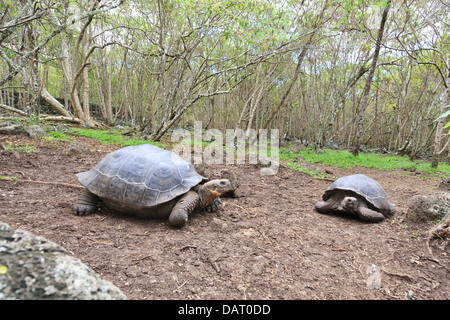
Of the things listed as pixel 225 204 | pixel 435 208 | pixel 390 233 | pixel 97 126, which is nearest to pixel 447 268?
pixel 390 233

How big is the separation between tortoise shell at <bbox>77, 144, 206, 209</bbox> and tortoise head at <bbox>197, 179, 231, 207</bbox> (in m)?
0.18

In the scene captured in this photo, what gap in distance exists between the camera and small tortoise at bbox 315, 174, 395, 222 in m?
4.05

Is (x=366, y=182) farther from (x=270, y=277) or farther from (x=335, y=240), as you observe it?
(x=270, y=277)

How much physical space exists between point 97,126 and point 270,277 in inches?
610

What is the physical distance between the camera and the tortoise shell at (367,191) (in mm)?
4152

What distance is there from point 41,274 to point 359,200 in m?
4.50

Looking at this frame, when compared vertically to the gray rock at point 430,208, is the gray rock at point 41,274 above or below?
above

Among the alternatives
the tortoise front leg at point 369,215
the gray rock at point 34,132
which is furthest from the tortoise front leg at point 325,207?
the gray rock at point 34,132

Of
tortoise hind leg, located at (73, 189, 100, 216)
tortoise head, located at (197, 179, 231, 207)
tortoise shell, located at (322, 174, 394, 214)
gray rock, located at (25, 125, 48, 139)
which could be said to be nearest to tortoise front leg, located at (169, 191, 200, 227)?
tortoise head, located at (197, 179, 231, 207)

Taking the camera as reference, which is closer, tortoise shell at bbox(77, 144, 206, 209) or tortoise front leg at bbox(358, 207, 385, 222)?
tortoise shell at bbox(77, 144, 206, 209)

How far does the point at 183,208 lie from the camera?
323 cm

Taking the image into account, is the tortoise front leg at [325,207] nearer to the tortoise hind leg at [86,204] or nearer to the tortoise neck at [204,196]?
the tortoise neck at [204,196]

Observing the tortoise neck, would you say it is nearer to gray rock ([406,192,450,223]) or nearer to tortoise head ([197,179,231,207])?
tortoise head ([197,179,231,207])

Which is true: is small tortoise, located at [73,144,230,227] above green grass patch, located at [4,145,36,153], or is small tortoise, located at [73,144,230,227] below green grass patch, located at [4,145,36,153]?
below
